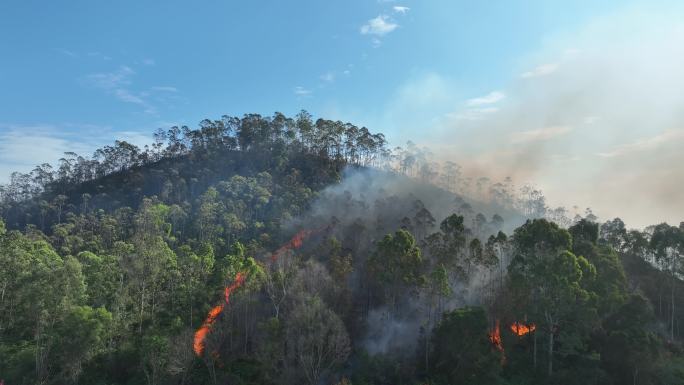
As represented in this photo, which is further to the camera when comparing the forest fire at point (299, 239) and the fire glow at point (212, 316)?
the forest fire at point (299, 239)

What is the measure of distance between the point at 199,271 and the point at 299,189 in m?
33.5

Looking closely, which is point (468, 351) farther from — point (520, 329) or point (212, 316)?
point (212, 316)

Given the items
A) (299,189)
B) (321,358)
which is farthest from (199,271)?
(299,189)

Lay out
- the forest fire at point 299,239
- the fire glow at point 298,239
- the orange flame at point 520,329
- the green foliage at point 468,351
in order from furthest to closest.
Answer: the forest fire at point 299,239, the fire glow at point 298,239, the orange flame at point 520,329, the green foliage at point 468,351

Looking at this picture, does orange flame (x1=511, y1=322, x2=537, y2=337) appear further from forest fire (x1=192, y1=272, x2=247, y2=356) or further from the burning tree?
forest fire (x1=192, y1=272, x2=247, y2=356)

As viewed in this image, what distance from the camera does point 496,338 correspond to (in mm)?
41906

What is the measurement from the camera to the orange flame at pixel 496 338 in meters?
39.2

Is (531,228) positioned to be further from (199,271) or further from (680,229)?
(199,271)

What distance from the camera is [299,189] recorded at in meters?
82.4

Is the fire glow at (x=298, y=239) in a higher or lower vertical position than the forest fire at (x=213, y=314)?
higher

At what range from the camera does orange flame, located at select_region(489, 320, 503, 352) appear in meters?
39.2

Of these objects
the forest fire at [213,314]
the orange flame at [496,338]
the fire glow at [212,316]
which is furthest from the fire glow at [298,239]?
the orange flame at [496,338]

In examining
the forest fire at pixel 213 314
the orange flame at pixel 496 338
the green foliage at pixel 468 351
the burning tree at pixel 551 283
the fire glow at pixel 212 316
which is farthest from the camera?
the forest fire at pixel 213 314

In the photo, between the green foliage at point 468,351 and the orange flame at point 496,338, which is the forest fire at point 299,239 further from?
the green foliage at point 468,351
